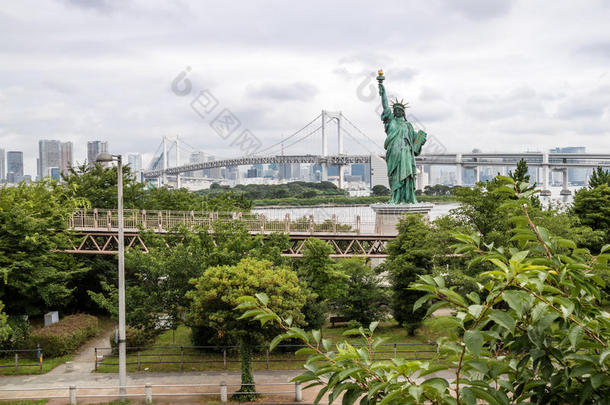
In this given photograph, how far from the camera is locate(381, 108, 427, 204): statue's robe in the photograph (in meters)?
32.6

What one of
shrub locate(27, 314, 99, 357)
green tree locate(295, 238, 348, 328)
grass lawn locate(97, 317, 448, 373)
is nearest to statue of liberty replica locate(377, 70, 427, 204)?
green tree locate(295, 238, 348, 328)

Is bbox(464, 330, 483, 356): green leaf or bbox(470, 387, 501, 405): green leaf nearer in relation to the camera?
bbox(464, 330, 483, 356): green leaf

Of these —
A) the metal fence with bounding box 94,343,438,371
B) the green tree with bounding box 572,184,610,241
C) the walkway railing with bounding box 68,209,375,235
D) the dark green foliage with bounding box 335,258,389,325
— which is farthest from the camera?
the green tree with bounding box 572,184,610,241

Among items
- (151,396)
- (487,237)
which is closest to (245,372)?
(151,396)

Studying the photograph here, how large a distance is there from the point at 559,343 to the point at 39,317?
2737 cm

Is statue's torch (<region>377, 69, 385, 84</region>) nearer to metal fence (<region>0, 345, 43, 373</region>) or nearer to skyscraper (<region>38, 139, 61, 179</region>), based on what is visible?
metal fence (<region>0, 345, 43, 373</region>)

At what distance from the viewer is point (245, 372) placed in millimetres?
16266

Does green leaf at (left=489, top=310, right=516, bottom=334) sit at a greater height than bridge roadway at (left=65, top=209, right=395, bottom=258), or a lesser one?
greater

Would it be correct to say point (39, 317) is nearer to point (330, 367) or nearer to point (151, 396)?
point (151, 396)

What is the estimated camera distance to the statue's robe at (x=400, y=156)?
1282 inches

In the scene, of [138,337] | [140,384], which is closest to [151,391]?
[140,384]

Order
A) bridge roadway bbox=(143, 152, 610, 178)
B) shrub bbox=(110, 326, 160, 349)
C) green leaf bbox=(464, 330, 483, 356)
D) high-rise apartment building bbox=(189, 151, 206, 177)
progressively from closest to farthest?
green leaf bbox=(464, 330, 483, 356), shrub bbox=(110, 326, 160, 349), bridge roadway bbox=(143, 152, 610, 178), high-rise apartment building bbox=(189, 151, 206, 177)

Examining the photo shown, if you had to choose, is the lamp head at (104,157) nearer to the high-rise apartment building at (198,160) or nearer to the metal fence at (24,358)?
the metal fence at (24,358)

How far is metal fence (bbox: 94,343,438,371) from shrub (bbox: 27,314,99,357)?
1179mm
